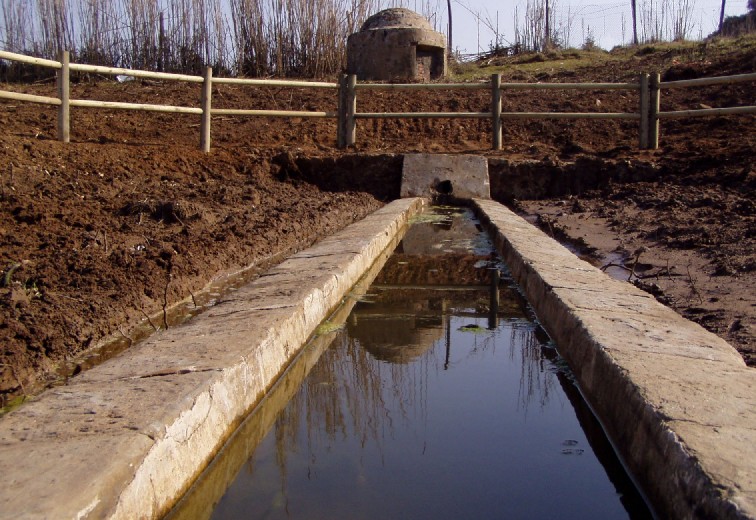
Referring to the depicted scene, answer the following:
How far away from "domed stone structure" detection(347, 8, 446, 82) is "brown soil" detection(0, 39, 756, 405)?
1.76m

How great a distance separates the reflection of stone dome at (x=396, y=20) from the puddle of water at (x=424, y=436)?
38.0 ft

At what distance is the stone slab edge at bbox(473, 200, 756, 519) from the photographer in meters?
1.79

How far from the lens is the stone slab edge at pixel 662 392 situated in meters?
1.79

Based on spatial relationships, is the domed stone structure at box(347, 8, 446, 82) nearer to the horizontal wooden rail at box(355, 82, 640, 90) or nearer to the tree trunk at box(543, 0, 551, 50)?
the horizontal wooden rail at box(355, 82, 640, 90)

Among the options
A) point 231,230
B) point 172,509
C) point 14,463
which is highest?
point 231,230

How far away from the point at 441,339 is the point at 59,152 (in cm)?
555

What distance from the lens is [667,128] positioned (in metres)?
11.5

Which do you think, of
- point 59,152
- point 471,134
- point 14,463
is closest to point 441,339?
point 14,463

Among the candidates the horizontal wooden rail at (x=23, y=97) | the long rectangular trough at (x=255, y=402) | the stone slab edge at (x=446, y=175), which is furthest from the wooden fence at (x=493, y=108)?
the long rectangular trough at (x=255, y=402)

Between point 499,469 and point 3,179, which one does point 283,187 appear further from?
point 499,469

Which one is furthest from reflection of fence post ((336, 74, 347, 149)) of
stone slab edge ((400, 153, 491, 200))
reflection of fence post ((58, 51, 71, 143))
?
reflection of fence post ((58, 51, 71, 143))

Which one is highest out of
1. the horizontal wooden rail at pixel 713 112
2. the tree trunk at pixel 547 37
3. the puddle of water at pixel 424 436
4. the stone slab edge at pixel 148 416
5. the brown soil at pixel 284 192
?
the tree trunk at pixel 547 37

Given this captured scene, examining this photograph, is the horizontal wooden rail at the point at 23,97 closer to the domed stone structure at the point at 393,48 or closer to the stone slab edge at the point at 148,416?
the stone slab edge at the point at 148,416

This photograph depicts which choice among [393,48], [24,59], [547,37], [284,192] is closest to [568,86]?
[284,192]
